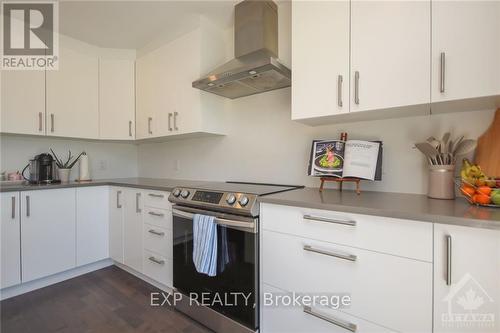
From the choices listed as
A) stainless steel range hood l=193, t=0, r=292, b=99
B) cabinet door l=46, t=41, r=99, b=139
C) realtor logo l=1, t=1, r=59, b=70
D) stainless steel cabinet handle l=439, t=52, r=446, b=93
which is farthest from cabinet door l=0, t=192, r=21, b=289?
stainless steel cabinet handle l=439, t=52, r=446, b=93

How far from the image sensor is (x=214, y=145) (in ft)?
7.93

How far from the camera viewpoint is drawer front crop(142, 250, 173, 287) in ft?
6.22

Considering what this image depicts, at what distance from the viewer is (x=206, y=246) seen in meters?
1.46

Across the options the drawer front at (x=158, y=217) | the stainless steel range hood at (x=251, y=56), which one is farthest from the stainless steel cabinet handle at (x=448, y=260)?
the drawer front at (x=158, y=217)

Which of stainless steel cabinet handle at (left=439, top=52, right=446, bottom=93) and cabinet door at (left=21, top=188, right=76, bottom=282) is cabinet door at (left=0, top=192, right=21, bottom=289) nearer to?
cabinet door at (left=21, top=188, right=76, bottom=282)

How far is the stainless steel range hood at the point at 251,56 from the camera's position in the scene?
1615mm

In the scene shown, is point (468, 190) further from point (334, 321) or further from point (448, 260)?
point (334, 321)

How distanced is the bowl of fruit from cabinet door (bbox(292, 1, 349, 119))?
0.65 meters

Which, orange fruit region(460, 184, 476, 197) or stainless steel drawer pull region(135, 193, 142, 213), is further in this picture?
stainless steel drawer pull region(135, 193, 142, 213)

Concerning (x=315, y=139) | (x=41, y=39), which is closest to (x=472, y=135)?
(x=315, y=139)

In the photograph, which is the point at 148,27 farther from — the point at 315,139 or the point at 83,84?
the point at 315,139

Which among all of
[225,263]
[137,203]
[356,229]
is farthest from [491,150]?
[137,203]

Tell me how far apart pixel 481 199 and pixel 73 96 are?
3.21 m

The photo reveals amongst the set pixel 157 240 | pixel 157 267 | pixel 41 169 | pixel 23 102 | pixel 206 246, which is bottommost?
pixel 157 267
